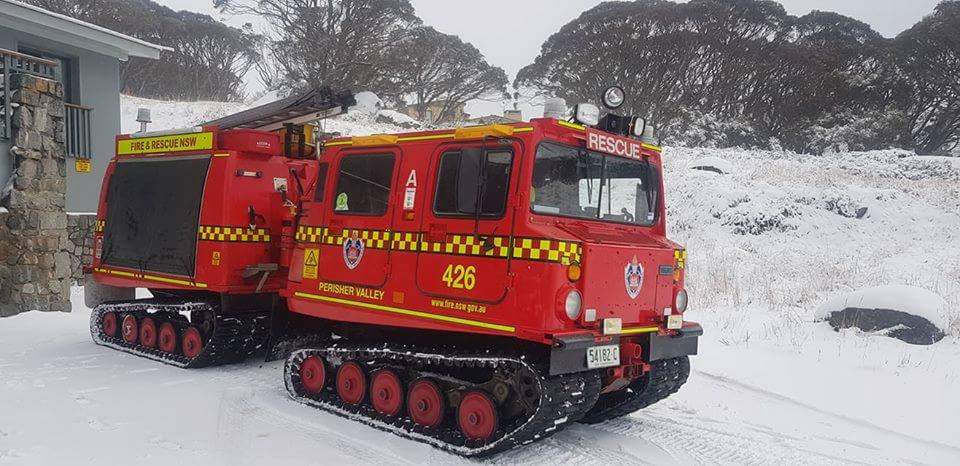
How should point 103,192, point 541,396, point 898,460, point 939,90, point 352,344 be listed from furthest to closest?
point 939,90, point 103,192, point 352,344, point 898,460, point 541,396

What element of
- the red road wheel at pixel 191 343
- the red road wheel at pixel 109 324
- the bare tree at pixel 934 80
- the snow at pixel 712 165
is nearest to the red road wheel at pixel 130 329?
the red road wheel at pixel 109 324

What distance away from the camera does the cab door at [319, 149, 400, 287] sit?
228 inches

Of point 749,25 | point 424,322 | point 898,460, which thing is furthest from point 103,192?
point 749,25

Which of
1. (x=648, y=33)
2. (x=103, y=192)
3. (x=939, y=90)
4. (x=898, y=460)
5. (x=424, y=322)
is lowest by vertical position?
(x=898, y=460)

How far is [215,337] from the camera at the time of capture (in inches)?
287

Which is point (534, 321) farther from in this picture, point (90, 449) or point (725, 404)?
point (90, 449)

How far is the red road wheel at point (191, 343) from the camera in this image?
762 centimetres

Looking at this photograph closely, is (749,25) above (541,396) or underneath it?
Result: above

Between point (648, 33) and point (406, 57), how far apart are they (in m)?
12.3

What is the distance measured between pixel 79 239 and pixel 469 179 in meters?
9.56

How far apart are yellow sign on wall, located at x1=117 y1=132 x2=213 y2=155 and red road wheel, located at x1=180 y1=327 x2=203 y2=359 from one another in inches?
83.5

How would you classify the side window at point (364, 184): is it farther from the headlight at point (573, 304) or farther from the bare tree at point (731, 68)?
the bare tree at point (731, 68)

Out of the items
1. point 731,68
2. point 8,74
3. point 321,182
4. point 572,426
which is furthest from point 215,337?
point 731,68

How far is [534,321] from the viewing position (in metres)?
4.66
